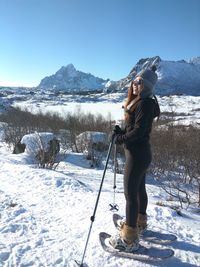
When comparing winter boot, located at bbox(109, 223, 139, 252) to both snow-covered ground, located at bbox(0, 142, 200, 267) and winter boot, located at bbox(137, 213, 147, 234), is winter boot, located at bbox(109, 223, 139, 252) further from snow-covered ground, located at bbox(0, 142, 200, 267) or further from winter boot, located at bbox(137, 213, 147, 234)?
winter boot, located at bbox(137, 213, 147, 234)

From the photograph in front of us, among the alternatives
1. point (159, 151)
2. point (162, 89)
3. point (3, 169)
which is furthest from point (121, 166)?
point (162, 89)

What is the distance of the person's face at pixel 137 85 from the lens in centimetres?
405

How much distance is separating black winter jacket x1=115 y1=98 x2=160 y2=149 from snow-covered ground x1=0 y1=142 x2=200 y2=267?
1433 mm

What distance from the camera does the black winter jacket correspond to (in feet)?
12.8

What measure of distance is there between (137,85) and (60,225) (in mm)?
2470

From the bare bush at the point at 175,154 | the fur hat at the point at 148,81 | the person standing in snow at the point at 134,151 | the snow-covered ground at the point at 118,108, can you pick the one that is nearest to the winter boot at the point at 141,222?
the person standing in snow at the point at 134,151

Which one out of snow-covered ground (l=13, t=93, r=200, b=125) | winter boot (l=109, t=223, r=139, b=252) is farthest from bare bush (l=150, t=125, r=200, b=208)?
winter boot (l=109, t=223, r=139, b=252)

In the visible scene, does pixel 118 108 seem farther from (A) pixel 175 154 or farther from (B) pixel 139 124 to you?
(B) pixel 139 124

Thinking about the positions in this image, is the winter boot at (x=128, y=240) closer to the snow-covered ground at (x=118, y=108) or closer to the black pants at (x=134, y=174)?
the black pants at (x=134, y=174)

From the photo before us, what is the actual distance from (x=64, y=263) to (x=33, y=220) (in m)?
1.47

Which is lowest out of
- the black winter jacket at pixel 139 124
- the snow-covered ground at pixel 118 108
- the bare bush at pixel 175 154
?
the bare bush at pixel 175 154

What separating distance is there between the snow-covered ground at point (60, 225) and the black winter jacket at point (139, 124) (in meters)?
1.43

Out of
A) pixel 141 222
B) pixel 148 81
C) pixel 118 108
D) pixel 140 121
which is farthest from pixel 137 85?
pixel 118 108

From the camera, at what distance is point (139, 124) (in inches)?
153
